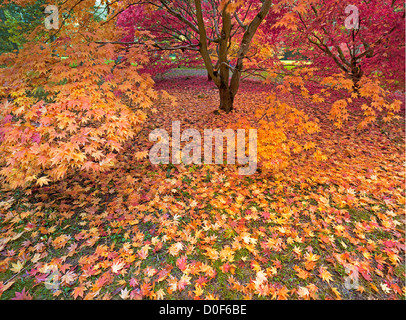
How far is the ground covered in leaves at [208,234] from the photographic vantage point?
2.20m

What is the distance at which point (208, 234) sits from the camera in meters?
2.81

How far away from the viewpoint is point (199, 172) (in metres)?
4.13

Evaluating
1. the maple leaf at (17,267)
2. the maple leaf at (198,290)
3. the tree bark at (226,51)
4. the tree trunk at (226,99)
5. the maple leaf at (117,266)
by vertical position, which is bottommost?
the maple leaf at (198,290)

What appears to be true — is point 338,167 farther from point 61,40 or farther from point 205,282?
point 61,40

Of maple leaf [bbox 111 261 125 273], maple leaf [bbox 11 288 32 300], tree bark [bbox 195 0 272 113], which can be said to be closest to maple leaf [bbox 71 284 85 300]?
maple leaf [bbox 111 261 125 273]

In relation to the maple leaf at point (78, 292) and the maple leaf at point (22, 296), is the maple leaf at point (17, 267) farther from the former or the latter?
the maple leaf at point (78, 292)

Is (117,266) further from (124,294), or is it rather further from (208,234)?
(208,234)

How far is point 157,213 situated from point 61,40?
318cm

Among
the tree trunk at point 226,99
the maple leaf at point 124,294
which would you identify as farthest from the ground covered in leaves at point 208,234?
the tree trunk at point 226,99

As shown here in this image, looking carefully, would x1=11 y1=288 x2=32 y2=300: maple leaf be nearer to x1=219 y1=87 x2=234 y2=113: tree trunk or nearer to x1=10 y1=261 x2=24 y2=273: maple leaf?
x1=10 y1=261 x2=24 y2=273: maple leaf

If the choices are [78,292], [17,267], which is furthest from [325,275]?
[17,267]

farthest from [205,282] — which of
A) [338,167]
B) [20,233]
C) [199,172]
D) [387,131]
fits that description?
[387,131]

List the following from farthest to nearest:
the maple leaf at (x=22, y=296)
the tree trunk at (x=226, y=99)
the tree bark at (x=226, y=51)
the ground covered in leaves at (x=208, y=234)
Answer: the tree trunk at (x=226, y=99) < the tree bark at (x=226, y=51) < the ground covered in leaves at (x=208, y=234) < the maple leaf at (x=22, y=296)

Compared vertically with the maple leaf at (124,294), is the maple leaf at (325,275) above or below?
below
